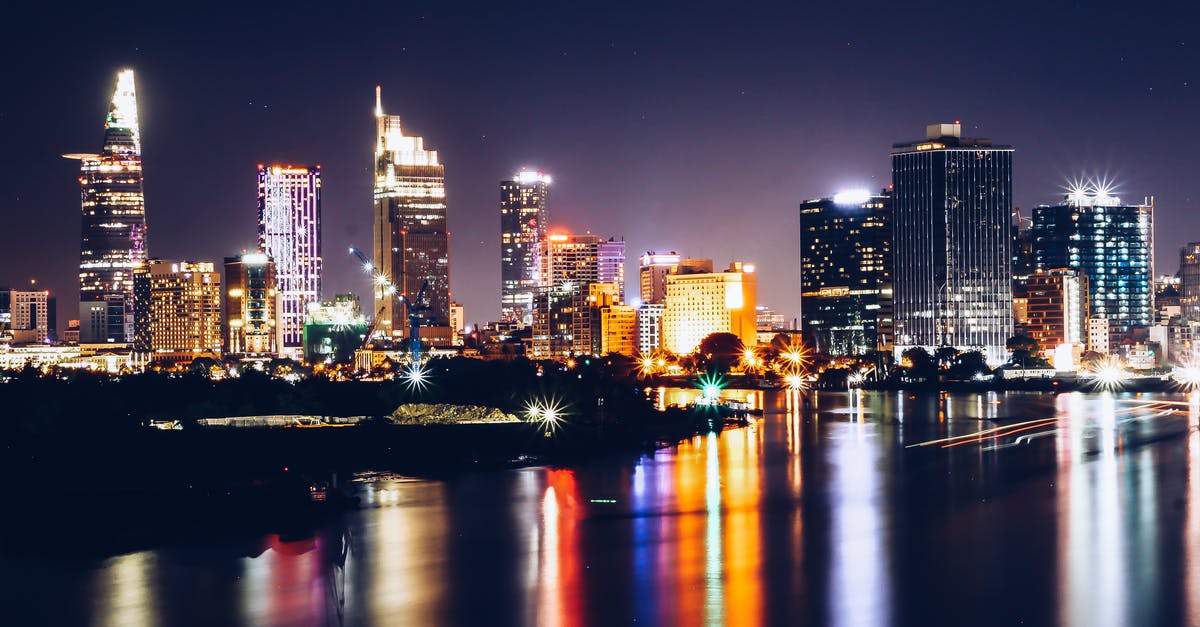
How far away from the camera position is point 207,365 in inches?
4318

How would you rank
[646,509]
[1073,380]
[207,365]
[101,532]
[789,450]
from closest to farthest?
[101,532], [646,509], [789,450], [1073,380], [207,365]

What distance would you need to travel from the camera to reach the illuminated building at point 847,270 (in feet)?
363

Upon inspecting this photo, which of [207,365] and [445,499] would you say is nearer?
[445,499]

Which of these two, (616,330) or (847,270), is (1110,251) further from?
(616,330)

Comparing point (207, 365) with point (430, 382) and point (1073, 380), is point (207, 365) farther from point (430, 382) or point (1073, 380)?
point (1073, 380)

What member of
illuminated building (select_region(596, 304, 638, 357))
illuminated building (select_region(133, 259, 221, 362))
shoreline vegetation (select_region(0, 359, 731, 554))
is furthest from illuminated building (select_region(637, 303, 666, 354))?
shoreline vegetation (select_region(0, 359, 731, 554))

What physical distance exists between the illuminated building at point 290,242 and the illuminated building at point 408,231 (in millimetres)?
16143

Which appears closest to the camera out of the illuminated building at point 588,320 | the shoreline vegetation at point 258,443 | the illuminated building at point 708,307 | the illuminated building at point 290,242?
the shoreline vegetation at point 258,443

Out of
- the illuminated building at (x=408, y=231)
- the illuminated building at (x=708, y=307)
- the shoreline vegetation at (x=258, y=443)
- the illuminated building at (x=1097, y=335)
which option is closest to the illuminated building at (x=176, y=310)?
the illuminated building at (x=408, y=231)

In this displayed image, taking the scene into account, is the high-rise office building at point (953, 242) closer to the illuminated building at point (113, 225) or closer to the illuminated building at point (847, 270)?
the illuminated building at point (847, 270)

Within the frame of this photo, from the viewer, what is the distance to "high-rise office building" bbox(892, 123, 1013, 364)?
300 ft

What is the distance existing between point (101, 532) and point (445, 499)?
7.09 m

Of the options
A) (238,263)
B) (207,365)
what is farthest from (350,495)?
(238,263)

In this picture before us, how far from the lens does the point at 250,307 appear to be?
14338 cm
